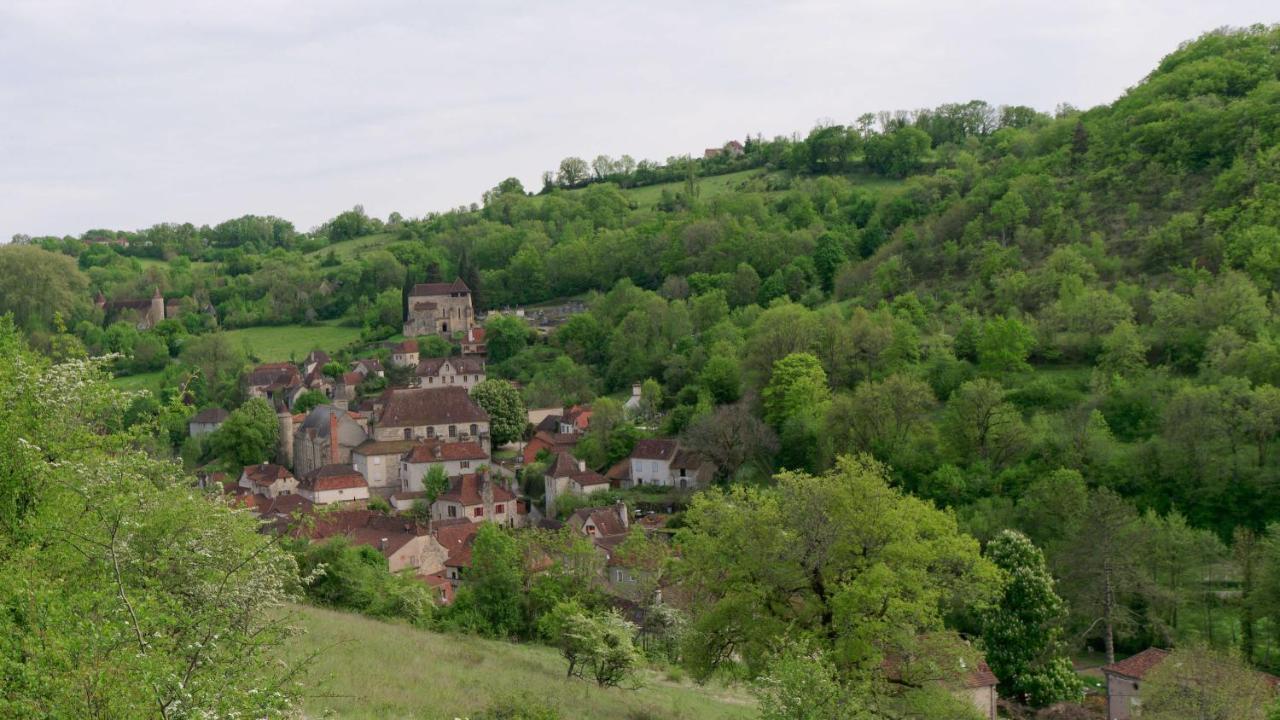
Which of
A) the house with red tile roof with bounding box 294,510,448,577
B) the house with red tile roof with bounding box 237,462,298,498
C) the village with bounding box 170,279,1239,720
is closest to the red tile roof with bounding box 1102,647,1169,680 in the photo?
the village with bounding box 170,279,1239,720

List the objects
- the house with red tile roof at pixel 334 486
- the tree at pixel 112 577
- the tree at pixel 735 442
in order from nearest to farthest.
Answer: the tree at pixel 112 577
the tree at pixel 735 442
the house with red tile roof at pixel 334 486

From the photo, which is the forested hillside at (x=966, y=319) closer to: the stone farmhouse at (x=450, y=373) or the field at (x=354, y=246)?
the stone farmhouse at (x=450, y=373)

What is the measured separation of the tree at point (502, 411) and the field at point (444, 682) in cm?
3684

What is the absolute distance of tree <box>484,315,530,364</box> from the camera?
8000 centimetres

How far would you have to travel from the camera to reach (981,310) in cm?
5588

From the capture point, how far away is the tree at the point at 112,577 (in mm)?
7660

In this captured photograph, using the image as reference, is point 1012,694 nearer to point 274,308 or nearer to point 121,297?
point 274,308

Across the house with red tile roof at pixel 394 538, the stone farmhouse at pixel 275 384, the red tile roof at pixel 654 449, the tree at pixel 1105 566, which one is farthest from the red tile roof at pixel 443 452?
the tree at pixel 1105 566

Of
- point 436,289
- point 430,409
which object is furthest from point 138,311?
point 430,409

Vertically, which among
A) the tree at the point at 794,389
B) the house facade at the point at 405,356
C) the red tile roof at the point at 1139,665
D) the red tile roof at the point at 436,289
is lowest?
the red tile roof at the point at 1139,665

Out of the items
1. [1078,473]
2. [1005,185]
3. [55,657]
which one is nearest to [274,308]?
[1005,185]

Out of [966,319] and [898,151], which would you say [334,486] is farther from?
[898,151]

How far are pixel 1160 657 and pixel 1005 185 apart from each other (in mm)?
45592

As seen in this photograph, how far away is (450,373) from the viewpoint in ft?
246
